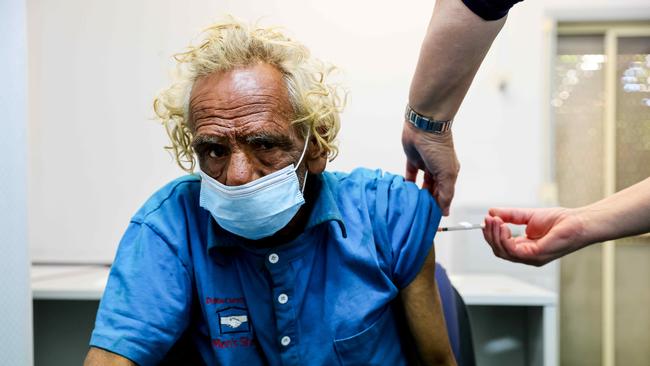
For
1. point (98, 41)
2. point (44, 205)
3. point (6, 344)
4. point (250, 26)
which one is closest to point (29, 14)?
point (98, 41)

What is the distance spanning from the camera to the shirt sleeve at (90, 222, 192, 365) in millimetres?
872

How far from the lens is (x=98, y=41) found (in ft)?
8.03

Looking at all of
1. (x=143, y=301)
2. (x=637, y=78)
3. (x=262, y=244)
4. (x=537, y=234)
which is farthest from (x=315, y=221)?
(x=637, y=78)

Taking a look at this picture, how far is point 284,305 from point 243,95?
1.40 feet

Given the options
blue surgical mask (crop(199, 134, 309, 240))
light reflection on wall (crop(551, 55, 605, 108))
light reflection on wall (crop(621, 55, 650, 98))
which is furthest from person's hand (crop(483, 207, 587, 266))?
light reflection on wall (crop(621, 55, 650, 98))

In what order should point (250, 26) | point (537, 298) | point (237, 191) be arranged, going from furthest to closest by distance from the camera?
1. point (537, 298)
2. point (250, 26)
3. point (237, 191)

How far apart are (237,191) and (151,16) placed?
6.22 feet

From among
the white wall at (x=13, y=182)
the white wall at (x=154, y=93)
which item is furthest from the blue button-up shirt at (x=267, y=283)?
the white wall at (x=154, y=93)

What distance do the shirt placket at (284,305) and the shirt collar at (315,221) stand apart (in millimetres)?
87

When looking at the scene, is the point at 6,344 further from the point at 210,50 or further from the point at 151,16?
the point at 151,16

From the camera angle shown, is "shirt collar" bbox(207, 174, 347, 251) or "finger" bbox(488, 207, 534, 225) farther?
Answer: "finger" bbox(488, 207, 534, 225)

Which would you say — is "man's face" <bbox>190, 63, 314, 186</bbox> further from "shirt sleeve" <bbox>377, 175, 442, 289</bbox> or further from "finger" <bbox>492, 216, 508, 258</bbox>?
"finger" <bbox>492, 216, 508, 258</bbox>

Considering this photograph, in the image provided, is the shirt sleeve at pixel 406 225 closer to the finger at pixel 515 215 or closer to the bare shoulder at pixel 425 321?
the bare shoulder at pixel 425 321

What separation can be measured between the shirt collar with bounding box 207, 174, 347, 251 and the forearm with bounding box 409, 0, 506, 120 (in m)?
0.30
